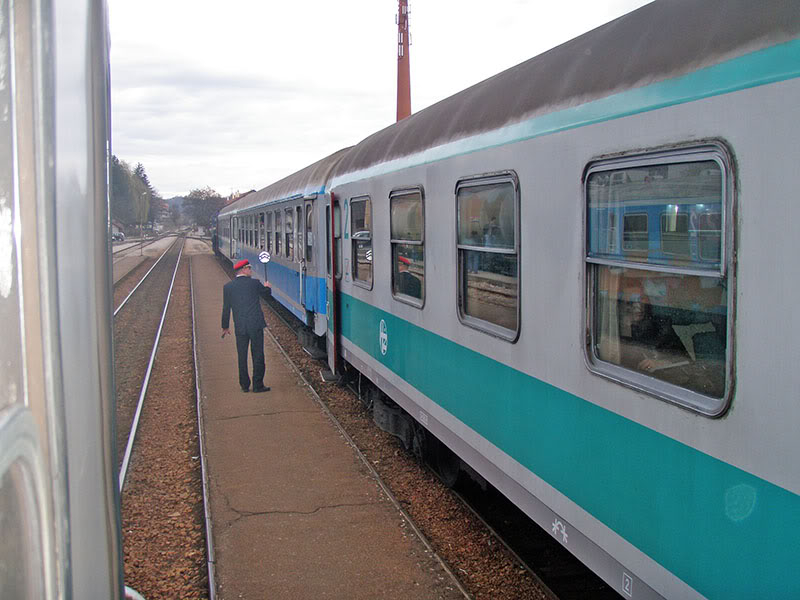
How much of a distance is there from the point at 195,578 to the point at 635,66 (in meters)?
4.23

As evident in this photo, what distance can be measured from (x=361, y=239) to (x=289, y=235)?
21.4 ft

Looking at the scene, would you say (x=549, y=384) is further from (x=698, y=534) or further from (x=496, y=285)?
(x=698, y=534)

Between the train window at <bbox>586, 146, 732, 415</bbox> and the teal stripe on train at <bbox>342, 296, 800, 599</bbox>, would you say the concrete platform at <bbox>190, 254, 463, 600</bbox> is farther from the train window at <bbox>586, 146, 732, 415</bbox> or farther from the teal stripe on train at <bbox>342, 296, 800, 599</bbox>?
the train window at <bbox>586, 146, 732, 415</bbox>

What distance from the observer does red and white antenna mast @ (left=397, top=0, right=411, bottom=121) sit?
95.2 feet

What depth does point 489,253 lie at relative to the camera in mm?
4449

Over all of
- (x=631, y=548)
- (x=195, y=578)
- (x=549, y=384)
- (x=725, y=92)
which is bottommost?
(x=195, y=578)

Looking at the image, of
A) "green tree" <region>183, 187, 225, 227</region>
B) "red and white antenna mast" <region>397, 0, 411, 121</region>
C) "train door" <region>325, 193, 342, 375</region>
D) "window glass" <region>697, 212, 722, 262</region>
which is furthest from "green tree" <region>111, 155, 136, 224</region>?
"window glass" <region>697, 212, 722, 262</region>

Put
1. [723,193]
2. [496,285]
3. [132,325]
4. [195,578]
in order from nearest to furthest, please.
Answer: [723,193], [496,285], [195,578], [132,325]

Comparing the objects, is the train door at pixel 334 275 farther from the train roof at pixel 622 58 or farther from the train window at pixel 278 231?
the train window at pixel 278 231

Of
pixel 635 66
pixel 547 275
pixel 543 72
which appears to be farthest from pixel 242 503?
pixel 635 66

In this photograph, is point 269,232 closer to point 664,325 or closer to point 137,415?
point 137,415

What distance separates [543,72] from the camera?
3975 millimetres

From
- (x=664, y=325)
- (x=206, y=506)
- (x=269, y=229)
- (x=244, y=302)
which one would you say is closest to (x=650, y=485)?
(x=664, y=325)

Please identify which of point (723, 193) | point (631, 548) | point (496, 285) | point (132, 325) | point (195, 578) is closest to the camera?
point (723, 193)
